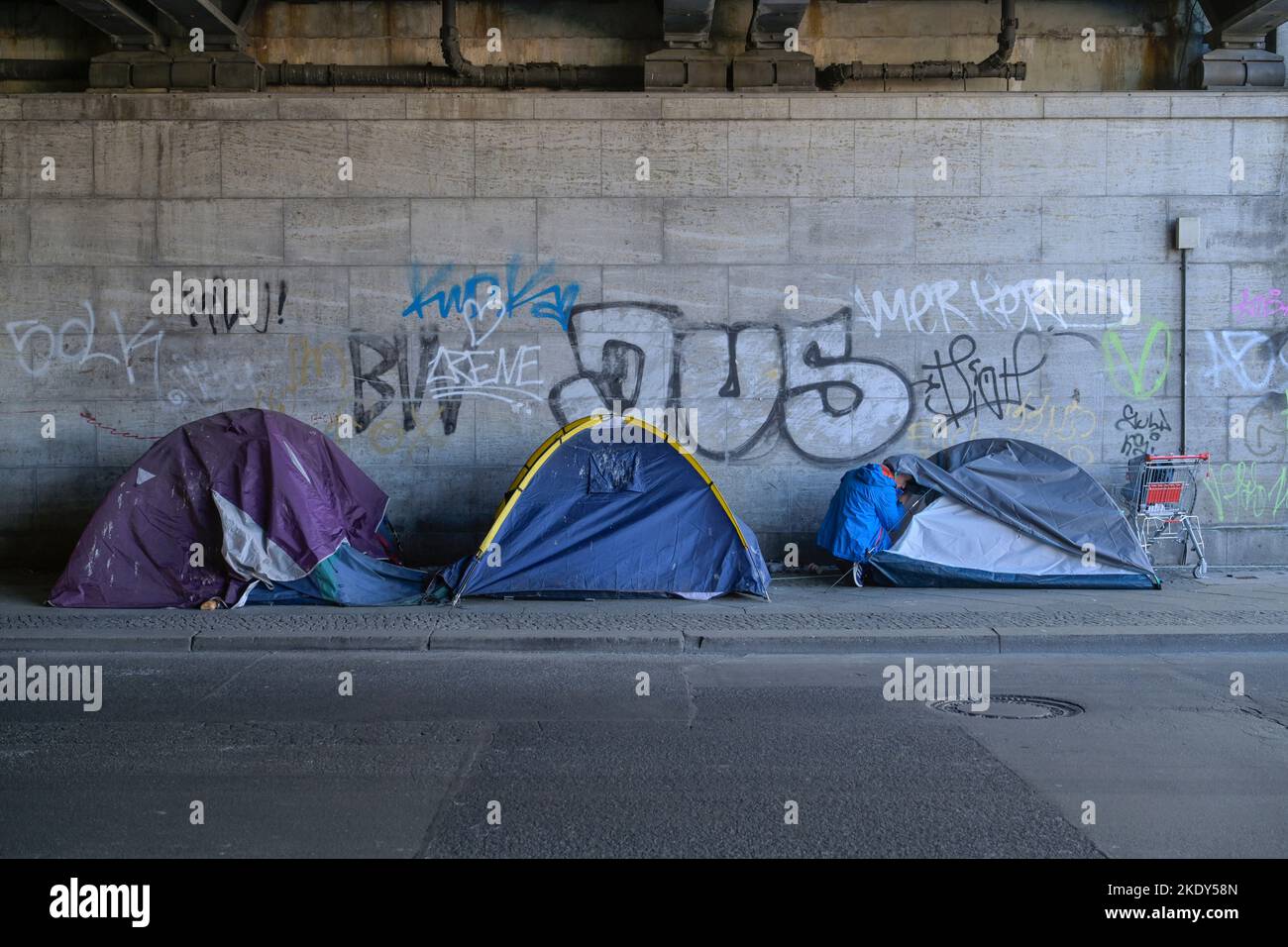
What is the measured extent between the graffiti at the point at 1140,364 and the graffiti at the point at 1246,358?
476mm

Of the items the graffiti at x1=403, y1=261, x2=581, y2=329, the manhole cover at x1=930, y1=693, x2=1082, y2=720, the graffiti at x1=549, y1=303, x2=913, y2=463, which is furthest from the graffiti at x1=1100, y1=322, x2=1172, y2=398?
the manhole cover at x1=930, y1=693, x2=1082, y2=720

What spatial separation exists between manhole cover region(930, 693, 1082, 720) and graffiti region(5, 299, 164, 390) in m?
9.43

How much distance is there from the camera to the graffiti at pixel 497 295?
1229cm

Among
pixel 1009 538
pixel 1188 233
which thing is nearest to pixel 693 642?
pixel 1009 538

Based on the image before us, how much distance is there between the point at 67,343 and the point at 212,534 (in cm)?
376

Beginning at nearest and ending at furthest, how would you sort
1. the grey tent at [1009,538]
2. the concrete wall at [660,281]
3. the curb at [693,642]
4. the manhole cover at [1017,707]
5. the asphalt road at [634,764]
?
the asphalt road at [634,764]
the manhole cover at [1017,707]
the curb at [693,642]
the grey tent at [1009,538]
the concrete wall at [660,281]

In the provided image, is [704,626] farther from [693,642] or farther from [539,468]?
[539,468]

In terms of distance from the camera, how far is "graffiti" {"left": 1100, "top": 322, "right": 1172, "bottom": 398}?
12.4 m

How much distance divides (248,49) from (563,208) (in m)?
4.24

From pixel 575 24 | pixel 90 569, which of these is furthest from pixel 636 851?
pixel 575 24

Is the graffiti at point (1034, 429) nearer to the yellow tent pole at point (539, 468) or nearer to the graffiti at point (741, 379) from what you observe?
the graffiti at point (741, 379)

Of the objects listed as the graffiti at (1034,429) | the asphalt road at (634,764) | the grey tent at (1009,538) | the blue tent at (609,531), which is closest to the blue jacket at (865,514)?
the grey tent at (1009,538)

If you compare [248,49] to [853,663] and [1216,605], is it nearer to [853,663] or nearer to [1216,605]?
[853,663]

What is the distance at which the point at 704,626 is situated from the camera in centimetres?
930
